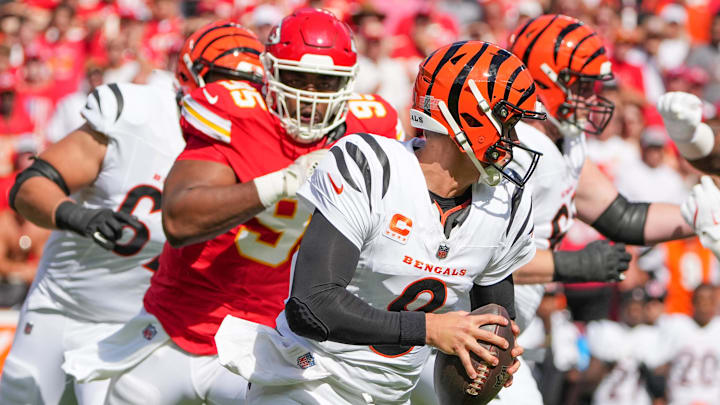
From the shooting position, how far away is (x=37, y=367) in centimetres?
446

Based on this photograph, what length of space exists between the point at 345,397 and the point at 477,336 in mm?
605

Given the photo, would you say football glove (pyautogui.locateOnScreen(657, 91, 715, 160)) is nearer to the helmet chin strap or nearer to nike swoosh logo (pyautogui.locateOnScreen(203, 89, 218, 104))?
the helmet chin strap

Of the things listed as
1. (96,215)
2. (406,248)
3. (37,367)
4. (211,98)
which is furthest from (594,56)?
(37,367)

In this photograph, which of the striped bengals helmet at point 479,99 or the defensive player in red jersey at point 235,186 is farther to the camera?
the defensive player in red jersey at point 235,186

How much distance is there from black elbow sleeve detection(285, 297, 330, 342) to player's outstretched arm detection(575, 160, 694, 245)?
2.15 metres

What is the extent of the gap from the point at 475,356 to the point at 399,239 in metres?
0.40

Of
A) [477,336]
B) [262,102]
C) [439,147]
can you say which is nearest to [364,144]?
[439,147]

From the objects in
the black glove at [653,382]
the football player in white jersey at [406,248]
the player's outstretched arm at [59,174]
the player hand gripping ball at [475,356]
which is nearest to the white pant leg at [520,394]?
the football player in white jersey at [406,248]

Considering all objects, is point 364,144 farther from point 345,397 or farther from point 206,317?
point 206,317

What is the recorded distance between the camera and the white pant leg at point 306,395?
10.0 feet

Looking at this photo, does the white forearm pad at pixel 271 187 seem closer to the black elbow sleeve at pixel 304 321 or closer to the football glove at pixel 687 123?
the black elbow sleeve at pixel 304 321

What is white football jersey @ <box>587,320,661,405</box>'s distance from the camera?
7.43 meters

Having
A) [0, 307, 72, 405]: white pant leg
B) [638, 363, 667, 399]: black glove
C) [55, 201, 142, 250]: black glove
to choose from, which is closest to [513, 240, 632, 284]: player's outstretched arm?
[55, 201, 142, 250]: black glove

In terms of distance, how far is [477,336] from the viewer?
8.85 ft
